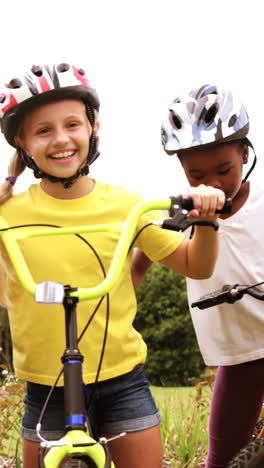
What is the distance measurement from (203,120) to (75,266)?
4.43ft

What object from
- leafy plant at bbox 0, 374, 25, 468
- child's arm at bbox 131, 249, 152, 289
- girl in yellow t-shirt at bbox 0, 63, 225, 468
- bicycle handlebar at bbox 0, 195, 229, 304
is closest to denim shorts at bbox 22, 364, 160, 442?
girl in yellow t-shirt at bbox 0, 63, 225, 468

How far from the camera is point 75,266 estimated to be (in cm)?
313

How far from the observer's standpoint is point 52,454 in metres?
2.43

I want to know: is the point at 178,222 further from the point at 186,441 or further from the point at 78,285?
A: the point at 186,441

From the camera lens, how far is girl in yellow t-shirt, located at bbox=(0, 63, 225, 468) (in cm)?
311

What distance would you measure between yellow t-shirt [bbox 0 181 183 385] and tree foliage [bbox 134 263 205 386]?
7.60m

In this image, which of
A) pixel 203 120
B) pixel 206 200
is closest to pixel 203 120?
pixel 203 120

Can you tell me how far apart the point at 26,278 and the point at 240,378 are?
5.81ft

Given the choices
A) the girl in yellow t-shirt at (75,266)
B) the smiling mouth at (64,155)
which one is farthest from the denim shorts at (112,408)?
the smiling mouth at (64,155)

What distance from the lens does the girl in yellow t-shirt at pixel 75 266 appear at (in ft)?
10.2

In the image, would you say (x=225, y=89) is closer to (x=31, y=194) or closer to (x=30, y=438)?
(x=31, y=194)

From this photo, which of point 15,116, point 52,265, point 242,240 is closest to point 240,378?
point 242,240

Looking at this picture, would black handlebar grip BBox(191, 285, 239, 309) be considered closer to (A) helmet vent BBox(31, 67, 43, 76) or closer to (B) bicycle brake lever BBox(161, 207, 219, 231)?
(B) bicycle brake lever BBox(161, 207, 219, 231)

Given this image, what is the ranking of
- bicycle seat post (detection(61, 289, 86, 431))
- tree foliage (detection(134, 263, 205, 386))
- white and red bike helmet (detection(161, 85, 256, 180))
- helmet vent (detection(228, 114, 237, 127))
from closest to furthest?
bicycle seat post (detection(61, 289, 86, 431)), white and red bike helmet (detection(161, 85, 256, 180)), helmet vent (detection(228, 114, 237, 127)), tree foliage (detection(134, 263, 205, 386))
